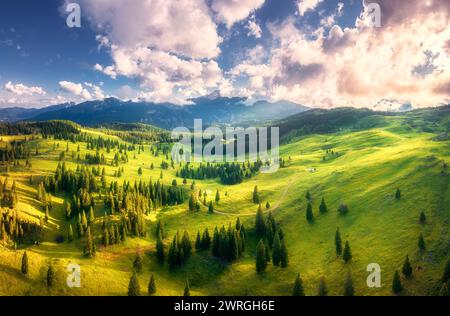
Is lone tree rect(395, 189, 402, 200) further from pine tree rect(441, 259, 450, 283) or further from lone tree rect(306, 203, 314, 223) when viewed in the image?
pine tree rect(441, 259, 450, 283)

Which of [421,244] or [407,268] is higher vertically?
[421,244]

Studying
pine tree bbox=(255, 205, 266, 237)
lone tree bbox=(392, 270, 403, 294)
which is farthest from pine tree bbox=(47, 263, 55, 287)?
lone tree bbox=(392, 270, 403, 294)

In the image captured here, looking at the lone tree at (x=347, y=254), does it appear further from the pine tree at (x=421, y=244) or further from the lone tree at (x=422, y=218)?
the lone tree at (x=422, y=218)

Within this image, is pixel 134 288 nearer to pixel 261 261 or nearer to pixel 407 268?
pixel 261 261

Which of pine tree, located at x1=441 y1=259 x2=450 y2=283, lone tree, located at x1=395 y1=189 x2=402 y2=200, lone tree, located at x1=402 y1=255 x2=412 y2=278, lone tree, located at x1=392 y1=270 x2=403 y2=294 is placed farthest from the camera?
lone tree, located at x1=395 y1=189 x2=402 y2=200

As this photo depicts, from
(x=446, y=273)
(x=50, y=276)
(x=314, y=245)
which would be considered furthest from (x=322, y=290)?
(x=50, y=276)

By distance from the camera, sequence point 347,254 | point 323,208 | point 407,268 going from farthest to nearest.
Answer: point 323,208 < point 347,254 < point 407,268

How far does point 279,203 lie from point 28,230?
4684 inches

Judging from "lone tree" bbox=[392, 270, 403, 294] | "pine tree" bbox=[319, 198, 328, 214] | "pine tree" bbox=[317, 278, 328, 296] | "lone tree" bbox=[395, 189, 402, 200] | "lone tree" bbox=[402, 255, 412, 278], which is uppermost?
"lone tree" bbox=[395, 189, 402, 200]
